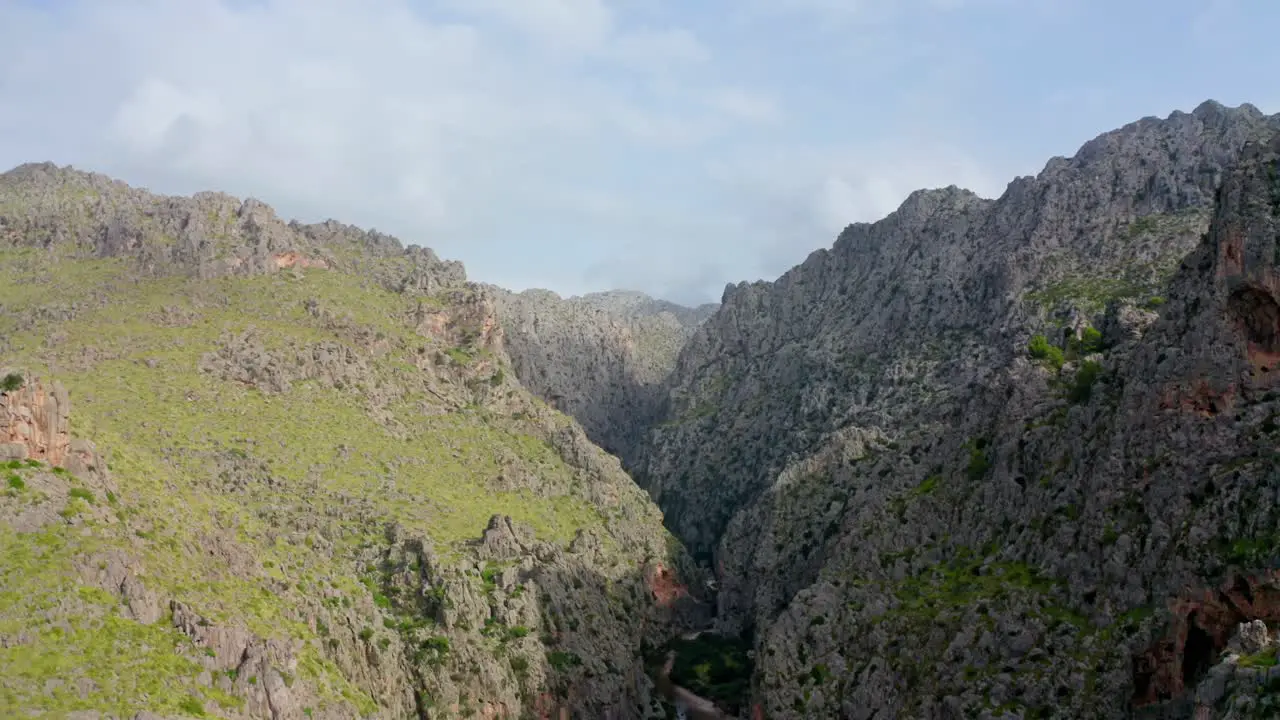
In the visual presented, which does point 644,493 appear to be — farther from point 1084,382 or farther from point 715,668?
point 1084,382

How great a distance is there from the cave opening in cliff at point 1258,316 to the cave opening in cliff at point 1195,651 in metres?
19.7

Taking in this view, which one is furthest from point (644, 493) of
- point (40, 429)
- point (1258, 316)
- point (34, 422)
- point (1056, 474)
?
point (1258, 316)

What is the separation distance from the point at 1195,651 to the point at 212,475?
7868 cm

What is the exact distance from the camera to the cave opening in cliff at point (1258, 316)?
60.9 m

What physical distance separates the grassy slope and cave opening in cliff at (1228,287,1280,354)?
63330mm

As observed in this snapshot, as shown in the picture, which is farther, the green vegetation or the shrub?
the green vegetation

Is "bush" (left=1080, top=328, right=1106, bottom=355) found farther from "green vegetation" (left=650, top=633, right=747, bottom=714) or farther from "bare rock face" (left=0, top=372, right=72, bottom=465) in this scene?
"bare rock face" (left=0, top=372, right=72, bottom=465)

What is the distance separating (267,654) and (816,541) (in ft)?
261

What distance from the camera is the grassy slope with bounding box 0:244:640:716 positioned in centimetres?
5172

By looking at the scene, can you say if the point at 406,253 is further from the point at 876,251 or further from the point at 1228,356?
the point at 1228,356

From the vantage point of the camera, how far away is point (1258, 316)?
6175 cm

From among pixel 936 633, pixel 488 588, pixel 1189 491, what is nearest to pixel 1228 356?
pixel 1189 491

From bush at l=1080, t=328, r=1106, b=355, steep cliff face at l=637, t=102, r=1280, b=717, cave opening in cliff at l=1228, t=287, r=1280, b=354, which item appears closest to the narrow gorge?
cave opening in cliff at l=1228, t=287, r=1280, b=354

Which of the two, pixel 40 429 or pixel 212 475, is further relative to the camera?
pixel 212 475
